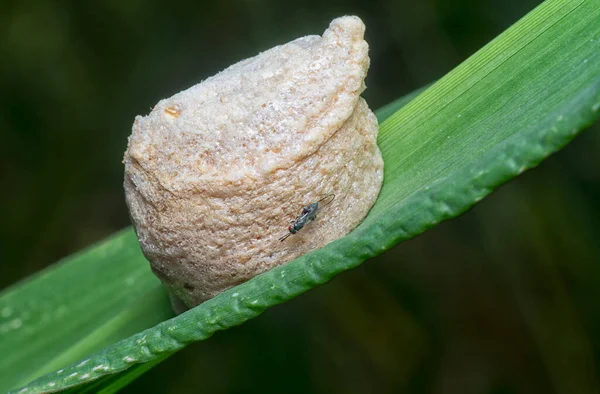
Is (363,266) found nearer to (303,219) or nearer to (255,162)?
(303,219)

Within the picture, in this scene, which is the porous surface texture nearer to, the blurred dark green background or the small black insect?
the small black insect

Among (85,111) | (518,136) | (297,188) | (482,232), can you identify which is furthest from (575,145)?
(85,111)

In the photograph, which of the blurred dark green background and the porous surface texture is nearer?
the porous surface texture

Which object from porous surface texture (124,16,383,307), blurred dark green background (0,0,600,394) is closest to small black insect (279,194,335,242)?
porous surface texture (124,16,383,307)

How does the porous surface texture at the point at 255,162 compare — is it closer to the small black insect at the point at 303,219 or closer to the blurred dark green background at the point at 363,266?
the small black insect at the point at 303,219

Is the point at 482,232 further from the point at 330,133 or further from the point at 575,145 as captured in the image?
the point at 330,133

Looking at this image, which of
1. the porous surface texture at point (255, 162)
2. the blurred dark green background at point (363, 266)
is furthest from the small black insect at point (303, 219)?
the blurred dark green background at point (363, 266)

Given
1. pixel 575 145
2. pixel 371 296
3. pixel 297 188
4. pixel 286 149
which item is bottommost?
pixel 371 296
